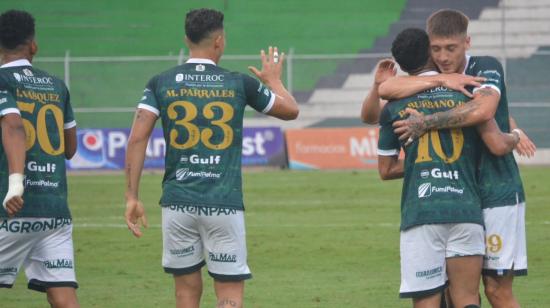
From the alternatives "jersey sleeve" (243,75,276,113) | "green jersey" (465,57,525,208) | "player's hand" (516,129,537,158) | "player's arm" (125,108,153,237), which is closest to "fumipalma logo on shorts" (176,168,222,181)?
"player's arm" (125,108,153,237)

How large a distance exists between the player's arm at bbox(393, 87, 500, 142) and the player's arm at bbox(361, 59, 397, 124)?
0.55 m

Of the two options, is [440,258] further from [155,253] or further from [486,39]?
[486,39]

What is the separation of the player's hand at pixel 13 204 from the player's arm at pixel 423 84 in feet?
8.03

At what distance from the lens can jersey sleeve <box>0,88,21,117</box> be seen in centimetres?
737

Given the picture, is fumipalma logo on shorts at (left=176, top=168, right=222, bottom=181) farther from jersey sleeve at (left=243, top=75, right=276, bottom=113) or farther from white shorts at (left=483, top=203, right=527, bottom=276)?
white shorts at (left=483, top=203, right=527, bottom=276)

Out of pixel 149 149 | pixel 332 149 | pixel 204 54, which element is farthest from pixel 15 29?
pixel 149 149

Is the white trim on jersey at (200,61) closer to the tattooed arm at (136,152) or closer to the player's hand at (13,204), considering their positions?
the tattooed arm at (136,152)

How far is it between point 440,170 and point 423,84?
547 mm

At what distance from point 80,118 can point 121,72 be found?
65.1 inches

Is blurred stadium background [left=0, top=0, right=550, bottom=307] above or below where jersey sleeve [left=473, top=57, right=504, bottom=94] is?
below

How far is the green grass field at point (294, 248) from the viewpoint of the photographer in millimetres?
11016

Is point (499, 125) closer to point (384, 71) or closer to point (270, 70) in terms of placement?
point (384, 71)

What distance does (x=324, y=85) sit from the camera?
1224 inches

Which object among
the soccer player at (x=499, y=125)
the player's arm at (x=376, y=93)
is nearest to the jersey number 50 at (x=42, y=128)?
the player's arm at (x=376, y=93)
